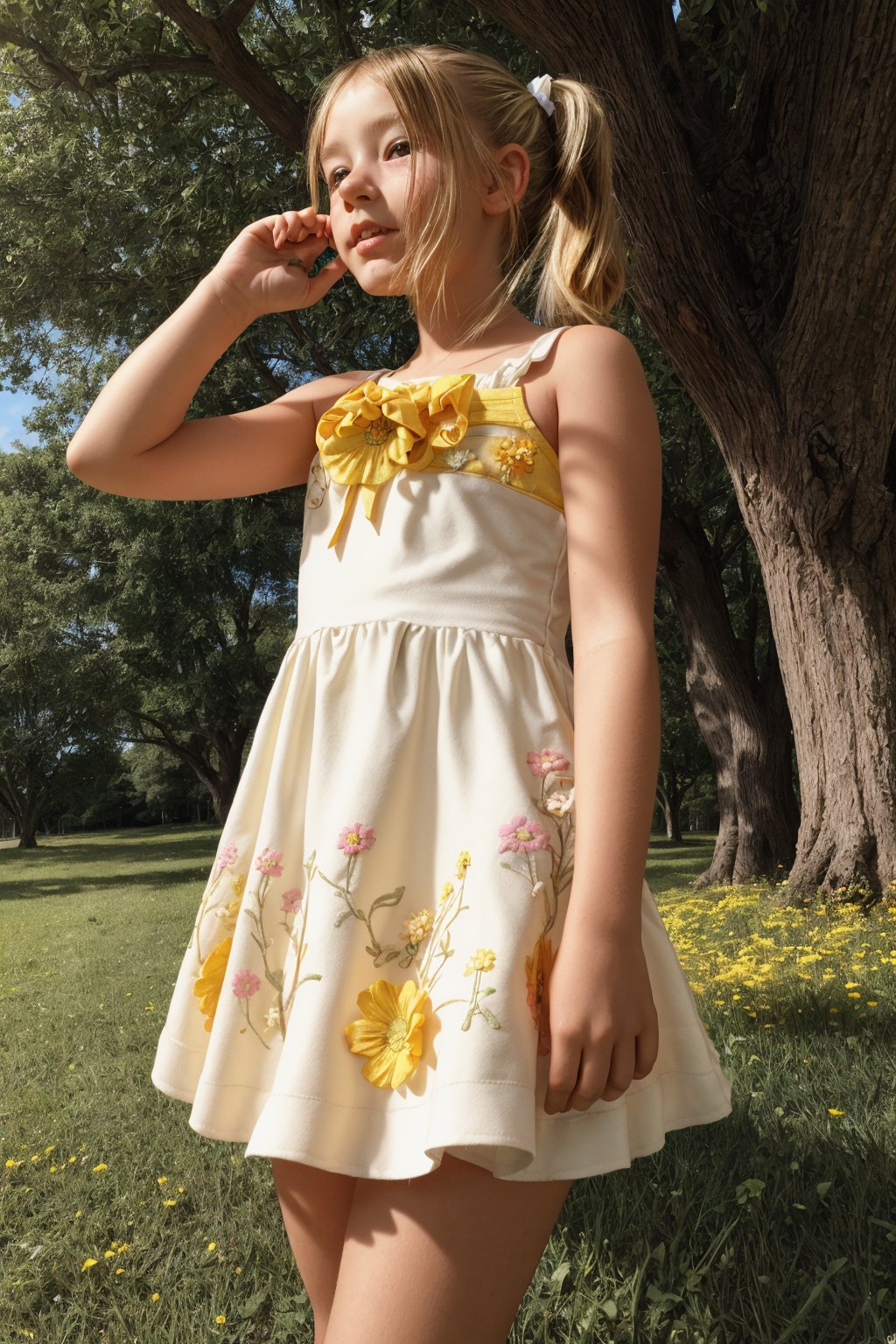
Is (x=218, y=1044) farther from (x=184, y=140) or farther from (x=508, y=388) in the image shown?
(x=184, y=140)

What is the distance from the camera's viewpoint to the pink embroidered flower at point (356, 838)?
1308mm

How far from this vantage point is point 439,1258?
1.13 m

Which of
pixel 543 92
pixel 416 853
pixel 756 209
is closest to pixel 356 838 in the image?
pixel 416 853

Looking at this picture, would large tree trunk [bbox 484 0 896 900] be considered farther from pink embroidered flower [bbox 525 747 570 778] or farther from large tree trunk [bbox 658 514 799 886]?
pink embroidered flower [bbox 525 747 570 778]

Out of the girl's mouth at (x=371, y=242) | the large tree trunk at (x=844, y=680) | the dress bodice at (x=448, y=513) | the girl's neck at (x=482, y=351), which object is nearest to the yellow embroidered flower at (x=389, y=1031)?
the dress bodice at (x=448, y=513)

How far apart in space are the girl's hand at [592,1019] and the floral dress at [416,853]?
0.11 feet

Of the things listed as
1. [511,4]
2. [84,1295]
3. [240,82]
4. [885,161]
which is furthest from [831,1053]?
[240,82]

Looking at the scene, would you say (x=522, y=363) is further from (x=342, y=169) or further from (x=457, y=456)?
(x=342, y=169)

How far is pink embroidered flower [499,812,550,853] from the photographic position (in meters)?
1.26

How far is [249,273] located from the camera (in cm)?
168

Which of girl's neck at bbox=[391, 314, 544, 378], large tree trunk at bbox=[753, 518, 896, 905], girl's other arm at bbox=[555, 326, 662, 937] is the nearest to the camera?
girl's other arm at bbox=[555, 326, 662, 937]

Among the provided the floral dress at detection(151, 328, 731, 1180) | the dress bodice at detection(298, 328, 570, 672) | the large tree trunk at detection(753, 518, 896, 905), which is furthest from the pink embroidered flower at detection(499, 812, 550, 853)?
the large tree trunk at detection(753, 518, 896, 905)

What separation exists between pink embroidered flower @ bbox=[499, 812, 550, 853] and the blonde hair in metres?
0.87

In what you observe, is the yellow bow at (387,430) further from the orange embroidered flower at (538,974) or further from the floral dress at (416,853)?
the orange embroidered flower at (538,974)
